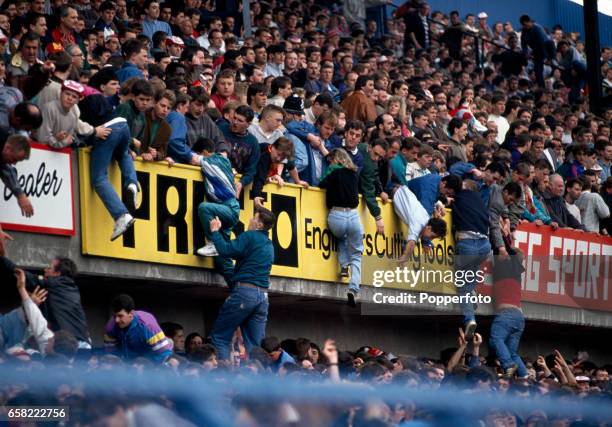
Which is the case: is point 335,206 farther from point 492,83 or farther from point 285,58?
point 492,83

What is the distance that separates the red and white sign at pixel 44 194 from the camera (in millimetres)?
11758

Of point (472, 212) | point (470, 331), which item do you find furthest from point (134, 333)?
point (472, 212)

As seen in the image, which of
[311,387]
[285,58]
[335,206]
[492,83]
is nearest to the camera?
[311,387]

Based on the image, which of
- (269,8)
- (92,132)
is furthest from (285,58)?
(92,132)

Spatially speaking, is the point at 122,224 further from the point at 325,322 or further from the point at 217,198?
the point at 325,322

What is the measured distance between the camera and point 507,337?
16.7 meters

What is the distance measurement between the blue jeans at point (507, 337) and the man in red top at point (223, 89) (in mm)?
4439

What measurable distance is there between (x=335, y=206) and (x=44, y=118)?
13.5 ft

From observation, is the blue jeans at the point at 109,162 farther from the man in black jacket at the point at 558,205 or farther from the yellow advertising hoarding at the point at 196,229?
the man in black jacket at the point at 558,205

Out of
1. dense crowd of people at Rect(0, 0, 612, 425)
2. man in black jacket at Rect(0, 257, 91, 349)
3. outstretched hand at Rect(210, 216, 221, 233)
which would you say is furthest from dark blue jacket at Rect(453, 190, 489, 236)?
man in black jacket at Rect(0, 257, 91, 349)

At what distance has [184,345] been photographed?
13.8m

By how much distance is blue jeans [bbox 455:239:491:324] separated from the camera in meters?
16.6

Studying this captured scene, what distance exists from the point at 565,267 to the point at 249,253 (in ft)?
24.8

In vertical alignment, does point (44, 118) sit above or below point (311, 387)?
above
